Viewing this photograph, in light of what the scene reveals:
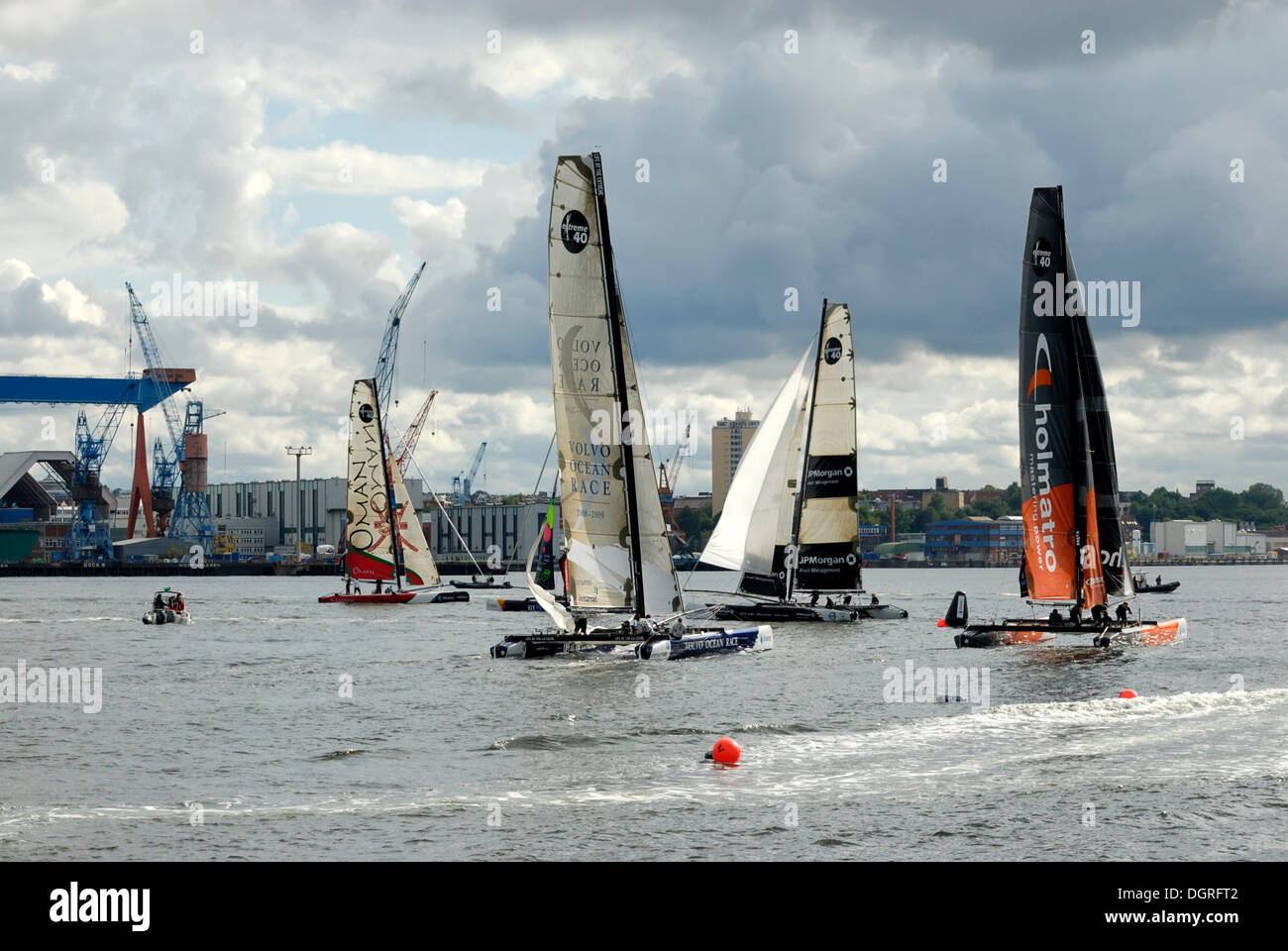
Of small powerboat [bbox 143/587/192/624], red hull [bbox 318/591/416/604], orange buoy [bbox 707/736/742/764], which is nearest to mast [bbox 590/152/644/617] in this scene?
orange buoy [bbox 707/736/742/764]

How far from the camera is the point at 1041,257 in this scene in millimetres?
41688

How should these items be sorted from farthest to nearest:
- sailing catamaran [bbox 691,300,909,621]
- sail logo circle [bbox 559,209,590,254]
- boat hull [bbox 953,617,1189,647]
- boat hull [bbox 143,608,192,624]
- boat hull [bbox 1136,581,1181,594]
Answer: boat hull [bbox 1136,581,1181,594], boat hull [bbox 143,608,192,624], sailing catamaran [bbox 691,300,909,621], boat hull [bbox 953,617,1189,647], sail logo circle [bbox 559,209,590,254]

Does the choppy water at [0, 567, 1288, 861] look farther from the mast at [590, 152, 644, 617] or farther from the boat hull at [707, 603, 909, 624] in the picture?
the boat hull at [707, 603, 909, 624]

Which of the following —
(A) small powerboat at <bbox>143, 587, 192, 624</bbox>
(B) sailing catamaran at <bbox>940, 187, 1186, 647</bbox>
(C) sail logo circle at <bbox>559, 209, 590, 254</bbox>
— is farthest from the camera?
(A) small powerboat at <bbox>143, 587, 192, 624</bbox>

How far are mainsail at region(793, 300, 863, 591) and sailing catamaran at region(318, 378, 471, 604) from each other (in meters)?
24.3

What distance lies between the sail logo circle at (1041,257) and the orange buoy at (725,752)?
74.2ft

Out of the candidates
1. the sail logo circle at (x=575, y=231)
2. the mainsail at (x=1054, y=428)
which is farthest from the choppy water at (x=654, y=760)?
the sail logo circle at (x=575, y=231)

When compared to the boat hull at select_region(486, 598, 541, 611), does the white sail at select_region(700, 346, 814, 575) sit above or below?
above

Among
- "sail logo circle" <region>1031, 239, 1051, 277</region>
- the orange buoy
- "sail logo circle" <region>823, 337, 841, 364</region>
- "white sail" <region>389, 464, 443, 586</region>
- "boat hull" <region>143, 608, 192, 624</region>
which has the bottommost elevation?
"boat hull" <region>143, 608, 192, 624</region>

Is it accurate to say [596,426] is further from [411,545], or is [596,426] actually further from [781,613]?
[411,545]

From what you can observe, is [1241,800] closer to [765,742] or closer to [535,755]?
[765,742]

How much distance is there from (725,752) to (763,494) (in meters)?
34.6

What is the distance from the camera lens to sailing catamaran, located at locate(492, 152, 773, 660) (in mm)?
36656
